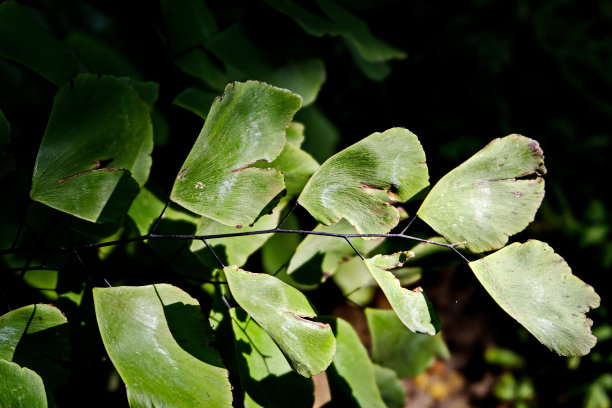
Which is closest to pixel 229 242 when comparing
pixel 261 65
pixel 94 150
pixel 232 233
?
pixel 232 233

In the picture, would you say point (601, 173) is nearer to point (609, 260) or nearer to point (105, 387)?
point (609, 260)

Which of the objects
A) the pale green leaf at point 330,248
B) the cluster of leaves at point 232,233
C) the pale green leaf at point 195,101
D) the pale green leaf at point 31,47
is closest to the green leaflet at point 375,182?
the cluster of leaves at point 232,233

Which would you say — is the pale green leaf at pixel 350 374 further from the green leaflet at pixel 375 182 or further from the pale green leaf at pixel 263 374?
the green leaflet at pixel 375 182

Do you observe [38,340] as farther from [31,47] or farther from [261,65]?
[261,65]

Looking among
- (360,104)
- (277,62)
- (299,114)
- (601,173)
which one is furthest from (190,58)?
(601,173)

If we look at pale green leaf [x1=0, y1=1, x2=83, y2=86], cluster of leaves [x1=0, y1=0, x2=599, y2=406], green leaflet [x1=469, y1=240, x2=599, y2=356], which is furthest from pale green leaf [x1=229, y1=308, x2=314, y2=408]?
pale green leaf [x1=0, y1=1, x2=83, y2=86]

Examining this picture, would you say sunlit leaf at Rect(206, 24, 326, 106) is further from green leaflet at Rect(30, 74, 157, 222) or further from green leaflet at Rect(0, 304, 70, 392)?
green leaflet at Rect(0, 304, 70, 392)
